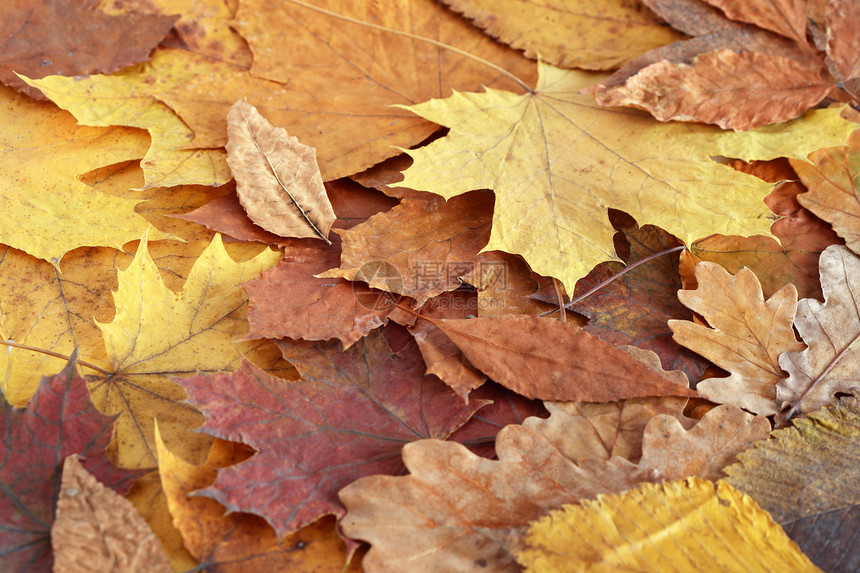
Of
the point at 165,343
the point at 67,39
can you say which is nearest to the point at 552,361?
the point at 165,343

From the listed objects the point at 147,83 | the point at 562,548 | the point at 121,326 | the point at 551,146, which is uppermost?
the point at 551,146

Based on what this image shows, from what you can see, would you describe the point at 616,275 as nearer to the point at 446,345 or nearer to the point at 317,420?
the point at 446,345

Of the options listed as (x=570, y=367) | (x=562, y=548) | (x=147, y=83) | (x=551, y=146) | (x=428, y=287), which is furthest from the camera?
(x=147, y=83)

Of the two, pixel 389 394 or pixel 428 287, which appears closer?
pixel 389 394

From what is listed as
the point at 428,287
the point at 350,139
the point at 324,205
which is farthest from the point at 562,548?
the point at 350,139

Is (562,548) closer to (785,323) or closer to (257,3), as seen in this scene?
(785,323)

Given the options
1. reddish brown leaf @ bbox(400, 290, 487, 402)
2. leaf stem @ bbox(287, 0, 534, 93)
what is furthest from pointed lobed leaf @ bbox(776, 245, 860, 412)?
leaf stem @ bbox(287, 0, 534, 93)

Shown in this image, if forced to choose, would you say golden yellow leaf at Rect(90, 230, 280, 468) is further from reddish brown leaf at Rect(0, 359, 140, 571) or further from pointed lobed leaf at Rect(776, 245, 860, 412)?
pointed lobed leaf at Rect(776, 245, 860, 412)

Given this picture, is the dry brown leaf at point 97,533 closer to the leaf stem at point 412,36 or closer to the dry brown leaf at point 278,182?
the dry brown leaf at point 278,182
